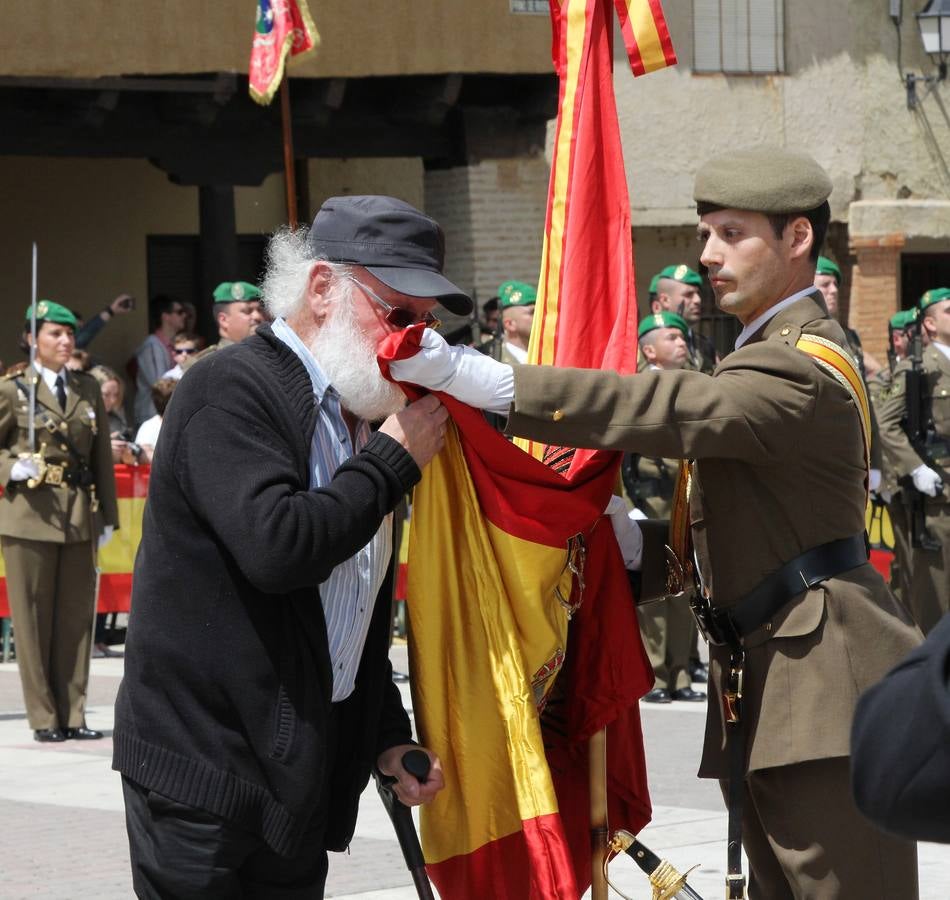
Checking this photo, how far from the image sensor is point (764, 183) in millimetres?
3783

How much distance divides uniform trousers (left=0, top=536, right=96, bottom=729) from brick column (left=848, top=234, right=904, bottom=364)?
13787 millimetres

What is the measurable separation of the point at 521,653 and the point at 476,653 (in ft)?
0.30

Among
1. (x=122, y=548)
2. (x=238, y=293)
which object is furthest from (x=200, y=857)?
(x=122, y=548)

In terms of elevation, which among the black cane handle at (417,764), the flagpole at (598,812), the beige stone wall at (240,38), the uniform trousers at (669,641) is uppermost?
the beige stone wall at (240,38)

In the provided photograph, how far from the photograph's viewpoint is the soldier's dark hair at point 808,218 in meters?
3.80

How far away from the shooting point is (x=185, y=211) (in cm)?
1950

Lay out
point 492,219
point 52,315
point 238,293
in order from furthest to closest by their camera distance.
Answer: point 492,219 < point 238,293 < point 52,315

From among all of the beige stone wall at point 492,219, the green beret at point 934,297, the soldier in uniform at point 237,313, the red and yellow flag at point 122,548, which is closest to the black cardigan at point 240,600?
the soldier in uniform at point 237,313

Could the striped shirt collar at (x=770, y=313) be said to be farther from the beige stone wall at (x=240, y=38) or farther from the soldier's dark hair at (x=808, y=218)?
the beige stone wall at (x=240, y=38)

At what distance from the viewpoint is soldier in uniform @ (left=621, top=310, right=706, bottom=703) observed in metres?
10.3

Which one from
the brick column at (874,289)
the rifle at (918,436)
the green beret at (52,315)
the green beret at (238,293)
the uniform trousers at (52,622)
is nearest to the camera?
the uniform trousers at (52,622)

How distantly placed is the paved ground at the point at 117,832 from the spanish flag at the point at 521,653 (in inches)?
81.3

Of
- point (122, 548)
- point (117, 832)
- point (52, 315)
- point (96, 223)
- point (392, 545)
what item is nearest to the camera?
point (392, 545)

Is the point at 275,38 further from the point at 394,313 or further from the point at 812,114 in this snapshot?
the point at 812,114
